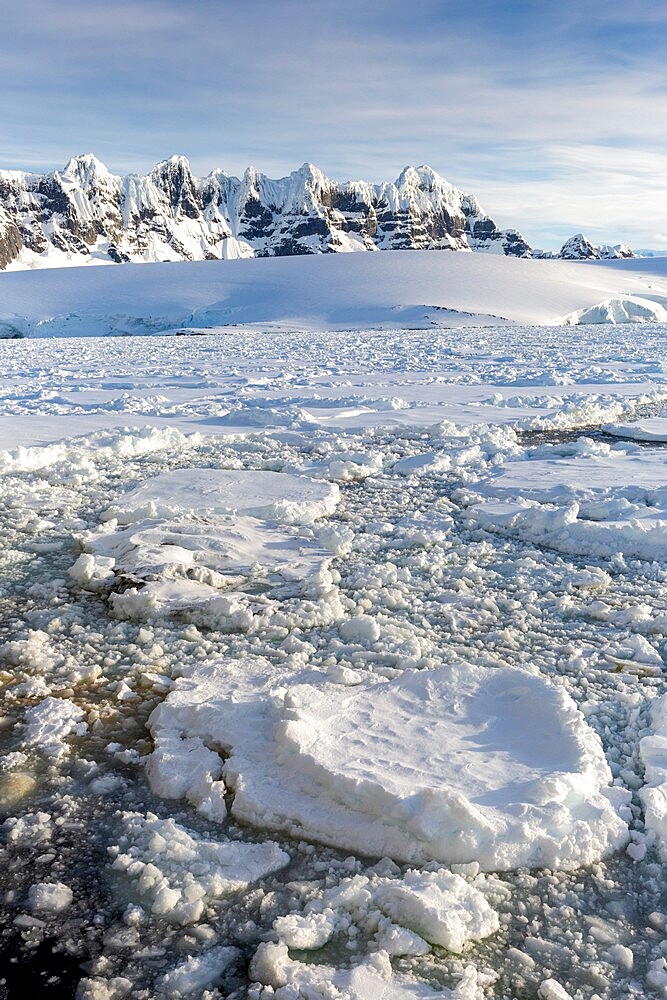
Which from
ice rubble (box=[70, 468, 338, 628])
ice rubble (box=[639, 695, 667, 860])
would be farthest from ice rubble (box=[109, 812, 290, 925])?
ice rubble (box=[70, 468, 338, 628])

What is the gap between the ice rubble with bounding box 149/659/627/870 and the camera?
2543mm

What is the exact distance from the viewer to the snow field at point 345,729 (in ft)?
7.30

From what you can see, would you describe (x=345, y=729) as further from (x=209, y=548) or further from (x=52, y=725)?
(x=209, y=548)

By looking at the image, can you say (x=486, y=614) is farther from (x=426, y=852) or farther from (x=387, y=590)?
(x=426, y=852)

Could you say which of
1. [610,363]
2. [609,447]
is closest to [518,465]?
[609,447]

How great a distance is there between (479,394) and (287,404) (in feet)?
10.4

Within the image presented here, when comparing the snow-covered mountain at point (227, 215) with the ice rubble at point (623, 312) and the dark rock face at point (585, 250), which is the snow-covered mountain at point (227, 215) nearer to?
the dark rock face at point (585, 250)

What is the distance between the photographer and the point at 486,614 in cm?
431

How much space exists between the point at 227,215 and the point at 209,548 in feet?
588

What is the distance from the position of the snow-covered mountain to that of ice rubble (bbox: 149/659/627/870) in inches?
6012

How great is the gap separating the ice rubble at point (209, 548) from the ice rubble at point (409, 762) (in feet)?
2.73

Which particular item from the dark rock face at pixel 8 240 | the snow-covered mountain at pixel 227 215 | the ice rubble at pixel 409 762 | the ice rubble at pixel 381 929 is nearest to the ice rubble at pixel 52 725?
the ice rubble at pixel 409 762

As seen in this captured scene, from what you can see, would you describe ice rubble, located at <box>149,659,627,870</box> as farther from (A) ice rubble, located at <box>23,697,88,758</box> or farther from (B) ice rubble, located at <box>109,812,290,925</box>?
(A) ice rubble, located at <box>23,697,88,758</box>

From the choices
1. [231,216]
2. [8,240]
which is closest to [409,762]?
[8,240]
